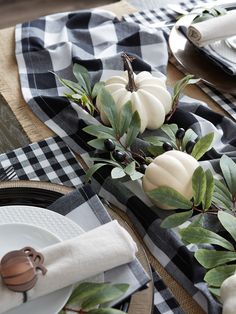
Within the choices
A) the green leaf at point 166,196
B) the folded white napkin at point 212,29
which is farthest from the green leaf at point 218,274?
the folded white napkin at point 212,29

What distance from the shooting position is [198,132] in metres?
0.79

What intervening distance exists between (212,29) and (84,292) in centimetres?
61

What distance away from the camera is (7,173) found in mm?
745

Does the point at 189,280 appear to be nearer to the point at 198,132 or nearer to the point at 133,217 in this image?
the point at 133,217

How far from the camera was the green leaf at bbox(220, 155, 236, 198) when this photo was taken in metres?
0.68


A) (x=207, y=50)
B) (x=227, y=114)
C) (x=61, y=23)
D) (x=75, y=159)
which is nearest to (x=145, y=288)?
(x=75, y=159)

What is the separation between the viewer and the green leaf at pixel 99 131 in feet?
2.44

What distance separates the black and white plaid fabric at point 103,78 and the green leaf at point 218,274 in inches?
0.8

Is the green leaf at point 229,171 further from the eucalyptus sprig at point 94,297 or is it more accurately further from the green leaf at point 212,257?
the eucalyptus sprig at point 94,297

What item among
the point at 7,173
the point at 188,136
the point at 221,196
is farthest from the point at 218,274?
the point at 7,173

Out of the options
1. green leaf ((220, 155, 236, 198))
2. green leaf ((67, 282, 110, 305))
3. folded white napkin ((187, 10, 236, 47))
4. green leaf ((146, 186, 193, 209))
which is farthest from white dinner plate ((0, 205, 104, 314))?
folded white napkin ((187, 10, 236, 47))

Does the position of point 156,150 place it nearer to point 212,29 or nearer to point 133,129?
point 133,129

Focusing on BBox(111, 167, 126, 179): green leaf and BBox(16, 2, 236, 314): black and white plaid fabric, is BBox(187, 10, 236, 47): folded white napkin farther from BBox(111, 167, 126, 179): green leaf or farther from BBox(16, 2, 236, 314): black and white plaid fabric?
BBox(111, 167, 126, 179): green leaf

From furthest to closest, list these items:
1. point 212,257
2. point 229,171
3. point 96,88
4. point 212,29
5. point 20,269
Answer: point 212,29 < point 96,88 < point 229,171 < point 212,257 < point 20,269
